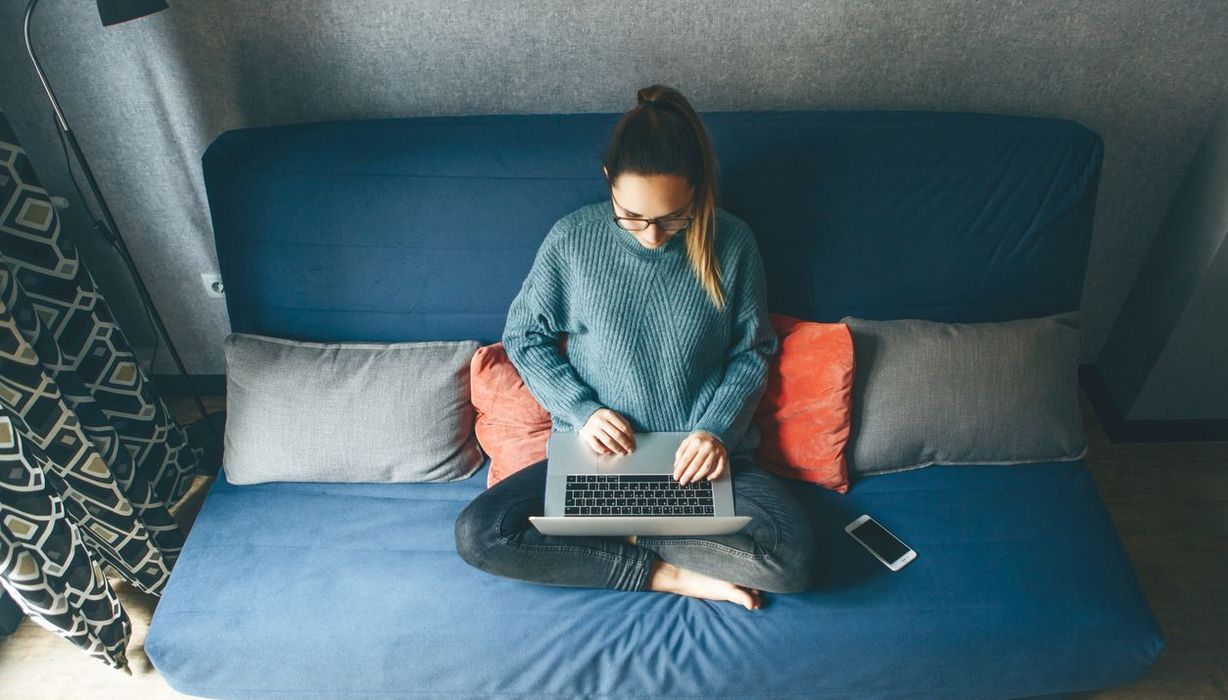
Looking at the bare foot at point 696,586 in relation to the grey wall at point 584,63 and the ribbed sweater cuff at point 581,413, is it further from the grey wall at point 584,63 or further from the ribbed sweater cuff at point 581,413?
the grey wall at point 584,63

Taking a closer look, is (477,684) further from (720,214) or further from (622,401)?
(720,214)

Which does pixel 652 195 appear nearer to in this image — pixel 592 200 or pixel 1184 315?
pixel 592 200

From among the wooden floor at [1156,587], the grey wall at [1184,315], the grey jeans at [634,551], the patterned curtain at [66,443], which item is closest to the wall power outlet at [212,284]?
the patterned curtain at [66,443]

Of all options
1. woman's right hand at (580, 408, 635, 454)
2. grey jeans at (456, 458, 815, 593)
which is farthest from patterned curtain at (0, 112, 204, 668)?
woman's right hand at (580, 408, 635, 454)

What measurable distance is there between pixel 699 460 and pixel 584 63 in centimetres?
92

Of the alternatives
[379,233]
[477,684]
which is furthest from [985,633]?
[379,233]

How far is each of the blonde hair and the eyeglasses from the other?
27mm

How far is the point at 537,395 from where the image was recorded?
148 centimetres

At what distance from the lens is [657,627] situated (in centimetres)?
129

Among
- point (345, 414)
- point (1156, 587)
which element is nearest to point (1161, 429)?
point (1156, 587)

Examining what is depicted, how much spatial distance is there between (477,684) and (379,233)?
36.3 inches

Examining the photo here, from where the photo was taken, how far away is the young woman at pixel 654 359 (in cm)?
126

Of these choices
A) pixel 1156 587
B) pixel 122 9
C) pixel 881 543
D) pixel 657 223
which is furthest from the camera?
pixel 1156 587

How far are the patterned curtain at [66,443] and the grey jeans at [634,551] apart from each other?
0.73 m
